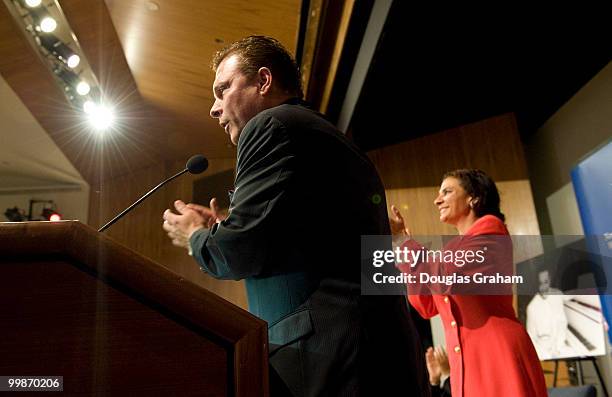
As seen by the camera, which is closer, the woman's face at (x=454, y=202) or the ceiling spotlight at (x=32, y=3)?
the woman's face at (x=454, y=202)

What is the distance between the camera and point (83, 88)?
356 centimetres

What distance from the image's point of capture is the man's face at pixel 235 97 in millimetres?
1111

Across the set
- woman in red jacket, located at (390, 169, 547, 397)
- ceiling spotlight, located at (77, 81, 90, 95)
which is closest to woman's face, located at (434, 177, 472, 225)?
woman in red jacket, located at (390, 169, 547, 397)

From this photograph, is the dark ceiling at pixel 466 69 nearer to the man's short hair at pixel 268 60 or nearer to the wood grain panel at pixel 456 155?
the wood grain panel at pixel 456 155

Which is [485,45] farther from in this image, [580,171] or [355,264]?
[355,264]

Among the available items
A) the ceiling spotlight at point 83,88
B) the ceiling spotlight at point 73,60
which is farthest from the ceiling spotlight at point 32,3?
the ceiling spotlight at point 83,88

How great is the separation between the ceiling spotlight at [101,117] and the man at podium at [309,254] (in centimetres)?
325

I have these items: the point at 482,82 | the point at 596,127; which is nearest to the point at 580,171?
the point at 596,127

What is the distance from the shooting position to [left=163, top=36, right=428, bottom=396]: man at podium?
2.35 feet

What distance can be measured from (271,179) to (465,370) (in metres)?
1.06

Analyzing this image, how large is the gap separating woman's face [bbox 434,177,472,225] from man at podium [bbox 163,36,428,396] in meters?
0.98

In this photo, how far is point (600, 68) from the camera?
3.17 meters

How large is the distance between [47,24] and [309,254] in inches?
110

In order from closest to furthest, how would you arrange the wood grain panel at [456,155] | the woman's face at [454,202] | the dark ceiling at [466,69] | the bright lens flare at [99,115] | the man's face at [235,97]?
the man's face at [235,97]
the woman's face at [454,202]
the dark ceiling at [466,69]
the wood grain panel at [456,155]
the bright lens flare at [99,115]
